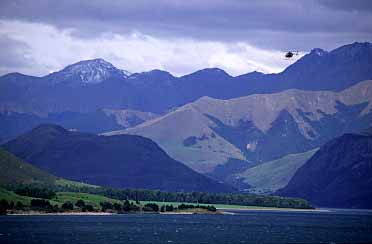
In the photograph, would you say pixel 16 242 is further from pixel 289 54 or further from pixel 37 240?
pixel 289 54

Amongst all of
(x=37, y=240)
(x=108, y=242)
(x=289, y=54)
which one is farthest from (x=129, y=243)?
(x=289, y=54)

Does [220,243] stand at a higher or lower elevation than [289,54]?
lower


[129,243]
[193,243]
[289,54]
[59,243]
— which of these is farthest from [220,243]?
[289,54]

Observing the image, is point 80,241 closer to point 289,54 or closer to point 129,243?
point 129,243

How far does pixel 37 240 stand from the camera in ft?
640

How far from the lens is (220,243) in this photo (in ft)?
656

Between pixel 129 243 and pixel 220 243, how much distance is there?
19179 mm

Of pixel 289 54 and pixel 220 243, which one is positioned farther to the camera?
pixel 220 243

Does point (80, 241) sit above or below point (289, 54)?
below

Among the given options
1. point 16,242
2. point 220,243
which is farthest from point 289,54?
point 16,242

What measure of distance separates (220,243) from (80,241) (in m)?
29.4

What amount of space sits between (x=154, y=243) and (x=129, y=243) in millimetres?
5310

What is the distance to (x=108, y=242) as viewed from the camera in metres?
198

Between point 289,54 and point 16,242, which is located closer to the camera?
point 289,54
